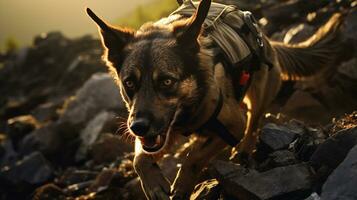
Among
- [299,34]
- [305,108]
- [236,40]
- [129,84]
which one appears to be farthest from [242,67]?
[299,34]

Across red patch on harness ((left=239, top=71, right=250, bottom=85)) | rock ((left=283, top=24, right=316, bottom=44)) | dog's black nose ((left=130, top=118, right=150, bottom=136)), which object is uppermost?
dog's black nose ((left=130, top=118, right=150, bottom=136))

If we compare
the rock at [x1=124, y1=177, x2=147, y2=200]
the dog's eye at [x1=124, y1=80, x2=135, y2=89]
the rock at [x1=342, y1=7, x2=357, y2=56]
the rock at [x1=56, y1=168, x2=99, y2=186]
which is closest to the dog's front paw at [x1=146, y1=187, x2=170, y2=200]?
the dog's eye at [x1=124, y1=80, x2=135, y2=89]

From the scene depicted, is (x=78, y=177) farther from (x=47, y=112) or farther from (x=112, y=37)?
(x=47, y=112)

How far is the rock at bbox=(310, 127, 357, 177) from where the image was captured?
6.08 metres

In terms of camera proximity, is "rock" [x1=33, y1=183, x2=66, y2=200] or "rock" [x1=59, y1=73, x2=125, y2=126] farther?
"rock" [x1=59, y1=73, x2=125, y2=126]

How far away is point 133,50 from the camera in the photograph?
6832 millimetres

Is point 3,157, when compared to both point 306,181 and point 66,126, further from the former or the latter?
point 306,181

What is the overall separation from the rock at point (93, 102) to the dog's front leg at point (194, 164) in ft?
32.6

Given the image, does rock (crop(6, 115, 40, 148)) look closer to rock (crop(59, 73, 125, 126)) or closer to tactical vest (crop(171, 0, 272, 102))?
rock (crop(59, 73, 125, 126))

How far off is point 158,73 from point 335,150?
6.58 feet

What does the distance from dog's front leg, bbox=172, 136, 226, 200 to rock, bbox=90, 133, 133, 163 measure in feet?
18.9

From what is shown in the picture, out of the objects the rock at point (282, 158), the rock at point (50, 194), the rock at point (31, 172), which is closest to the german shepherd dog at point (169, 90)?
the rock at point (282, 158)

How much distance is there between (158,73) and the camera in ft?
21.1

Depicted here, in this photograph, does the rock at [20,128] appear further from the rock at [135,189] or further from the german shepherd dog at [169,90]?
the german shepherd dog at [169,90]
